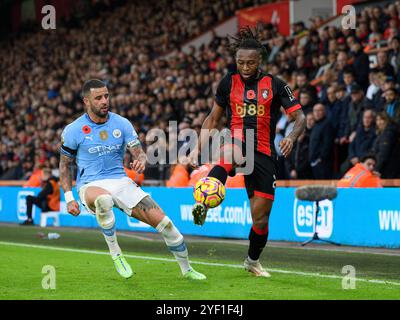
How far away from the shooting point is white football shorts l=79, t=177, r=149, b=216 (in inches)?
377

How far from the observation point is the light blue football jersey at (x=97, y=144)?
9.84m

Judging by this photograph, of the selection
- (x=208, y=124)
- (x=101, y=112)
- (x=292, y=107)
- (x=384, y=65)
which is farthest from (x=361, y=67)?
(x=101, y=112)

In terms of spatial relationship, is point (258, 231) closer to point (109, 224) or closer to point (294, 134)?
point (294, 134)

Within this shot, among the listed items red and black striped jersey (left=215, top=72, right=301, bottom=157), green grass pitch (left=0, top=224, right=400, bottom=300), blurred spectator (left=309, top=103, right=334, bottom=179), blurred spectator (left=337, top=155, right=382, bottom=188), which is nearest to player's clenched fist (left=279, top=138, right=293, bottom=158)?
red and black striped jersey (left=215, top=72, right=301, bottom=157)

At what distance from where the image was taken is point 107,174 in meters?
9.85

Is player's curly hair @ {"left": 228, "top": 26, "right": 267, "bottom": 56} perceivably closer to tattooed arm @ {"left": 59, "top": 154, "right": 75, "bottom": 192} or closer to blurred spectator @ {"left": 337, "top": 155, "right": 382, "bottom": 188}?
tattooed arm @ {"left": 59, "top": 154, "right": 75, "bottom": 192}

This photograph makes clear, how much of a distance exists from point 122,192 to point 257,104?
5.62 feet

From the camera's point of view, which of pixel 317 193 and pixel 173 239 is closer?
pixel 173 239

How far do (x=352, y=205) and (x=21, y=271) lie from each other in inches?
245

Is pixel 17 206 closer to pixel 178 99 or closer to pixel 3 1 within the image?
pixel 178 99

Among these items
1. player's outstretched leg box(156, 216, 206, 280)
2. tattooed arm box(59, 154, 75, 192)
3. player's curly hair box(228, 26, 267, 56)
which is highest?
player's curly hair box(228, 26, 267, 56)

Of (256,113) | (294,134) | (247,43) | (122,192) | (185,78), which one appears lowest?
(122,192)

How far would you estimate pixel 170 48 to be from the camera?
101ft

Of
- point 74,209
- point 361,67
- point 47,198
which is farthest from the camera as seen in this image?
point 47,198
